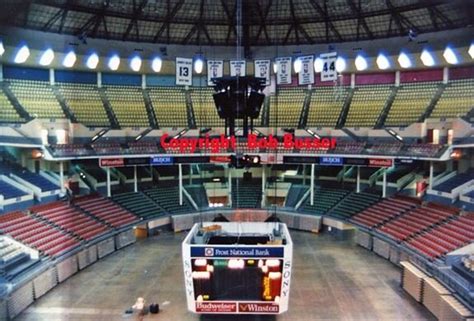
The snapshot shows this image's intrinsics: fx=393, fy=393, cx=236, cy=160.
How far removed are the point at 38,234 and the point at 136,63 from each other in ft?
44.3

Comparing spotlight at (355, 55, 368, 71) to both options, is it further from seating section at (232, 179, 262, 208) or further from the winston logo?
the winston logo

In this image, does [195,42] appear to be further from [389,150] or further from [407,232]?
[407,232]

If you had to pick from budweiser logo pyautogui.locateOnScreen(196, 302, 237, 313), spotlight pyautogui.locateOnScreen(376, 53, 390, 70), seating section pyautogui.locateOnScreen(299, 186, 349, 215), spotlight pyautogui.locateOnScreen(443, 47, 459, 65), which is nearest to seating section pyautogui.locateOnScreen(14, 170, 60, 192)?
budweiser logo pyautogui.locateOnScreen(196, 302, 237, 313)

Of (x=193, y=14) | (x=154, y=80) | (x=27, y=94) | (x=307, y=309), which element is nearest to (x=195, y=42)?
(x=193, y=14)

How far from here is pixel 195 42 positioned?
85.0ft

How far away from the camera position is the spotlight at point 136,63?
2520 cm

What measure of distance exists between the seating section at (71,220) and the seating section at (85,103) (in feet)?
22.9

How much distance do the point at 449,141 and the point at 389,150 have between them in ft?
10.9

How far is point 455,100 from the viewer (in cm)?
2378

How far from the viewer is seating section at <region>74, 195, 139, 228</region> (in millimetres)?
20375

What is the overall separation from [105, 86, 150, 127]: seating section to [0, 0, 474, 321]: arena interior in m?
0.10

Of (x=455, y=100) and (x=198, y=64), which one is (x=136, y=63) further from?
(x=455, y=100)

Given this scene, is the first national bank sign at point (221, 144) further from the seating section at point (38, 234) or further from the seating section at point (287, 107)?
the seating section at point (38, 234)

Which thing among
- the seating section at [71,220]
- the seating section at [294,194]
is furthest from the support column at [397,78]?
the seating section at [71,220]
